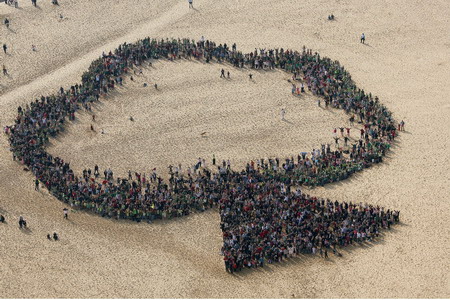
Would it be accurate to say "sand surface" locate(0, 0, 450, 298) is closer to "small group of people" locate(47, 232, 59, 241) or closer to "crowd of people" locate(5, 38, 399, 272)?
"small group of people" locate(47, 232, 59, 241)

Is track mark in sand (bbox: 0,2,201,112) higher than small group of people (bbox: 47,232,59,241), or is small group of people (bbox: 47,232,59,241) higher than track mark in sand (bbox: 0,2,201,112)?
track mark in sand (bbox: 0,2,201,112)

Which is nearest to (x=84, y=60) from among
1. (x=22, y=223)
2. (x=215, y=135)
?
(x=215, y=135)

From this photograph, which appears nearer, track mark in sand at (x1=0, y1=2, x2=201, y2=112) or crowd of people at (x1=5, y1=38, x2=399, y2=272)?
crowd of people at (x1=5, y1=38, x2=399, y2=272)

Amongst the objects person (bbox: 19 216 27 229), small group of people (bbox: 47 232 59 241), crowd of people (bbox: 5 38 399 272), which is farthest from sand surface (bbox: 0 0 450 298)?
crowd of people (bbox: 5 38 399 272)

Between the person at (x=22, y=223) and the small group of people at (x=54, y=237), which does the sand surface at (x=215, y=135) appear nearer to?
the small group of people at (x=54, y=237)

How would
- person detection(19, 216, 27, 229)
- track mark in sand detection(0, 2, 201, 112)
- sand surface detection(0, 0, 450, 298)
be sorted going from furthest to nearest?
track mark in sand detection(0, 2, 201, 112), person detection(19, 216, 27, 229), sand surface detection(0, 0, 450, 298)

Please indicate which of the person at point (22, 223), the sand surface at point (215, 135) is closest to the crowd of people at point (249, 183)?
the sand surface at point (215, 135)
